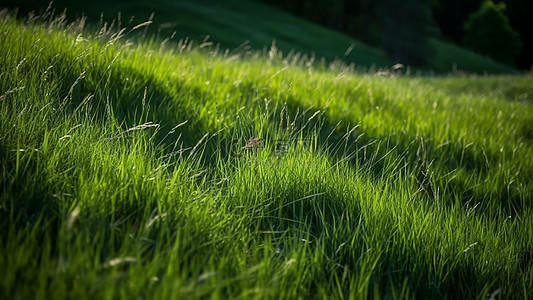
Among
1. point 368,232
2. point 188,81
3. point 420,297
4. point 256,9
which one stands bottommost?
point 420,297

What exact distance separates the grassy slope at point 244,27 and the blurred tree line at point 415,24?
239cm

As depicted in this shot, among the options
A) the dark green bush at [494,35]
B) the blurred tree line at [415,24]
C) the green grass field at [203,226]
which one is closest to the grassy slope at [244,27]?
the blurred tree line at [415,24]

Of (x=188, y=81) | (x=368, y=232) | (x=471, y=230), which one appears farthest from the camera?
(x=188, y=81)

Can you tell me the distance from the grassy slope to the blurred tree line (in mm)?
2390

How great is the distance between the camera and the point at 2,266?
1.09 meters

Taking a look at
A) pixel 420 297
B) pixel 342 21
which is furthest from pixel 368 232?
pixel 342 21

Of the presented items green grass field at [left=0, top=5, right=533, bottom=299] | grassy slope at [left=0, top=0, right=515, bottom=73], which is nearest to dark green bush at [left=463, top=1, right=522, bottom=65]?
grassy slope at [left=0, top=0, right=515, bottom=73]

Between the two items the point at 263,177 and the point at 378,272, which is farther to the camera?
the point at 263,177

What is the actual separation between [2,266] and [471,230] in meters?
2.16

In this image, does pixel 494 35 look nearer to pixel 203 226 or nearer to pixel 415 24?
pixel 415 24

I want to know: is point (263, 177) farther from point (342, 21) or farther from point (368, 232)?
point (342, 21)

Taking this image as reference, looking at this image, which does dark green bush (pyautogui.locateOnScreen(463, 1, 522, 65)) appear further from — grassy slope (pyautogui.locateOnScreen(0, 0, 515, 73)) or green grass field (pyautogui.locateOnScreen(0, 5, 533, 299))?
green grass field (pyautogui.locateOnScreen(0, 5, 533, 299))

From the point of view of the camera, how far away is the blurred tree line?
33.1 meters

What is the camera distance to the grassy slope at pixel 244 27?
20.3m
